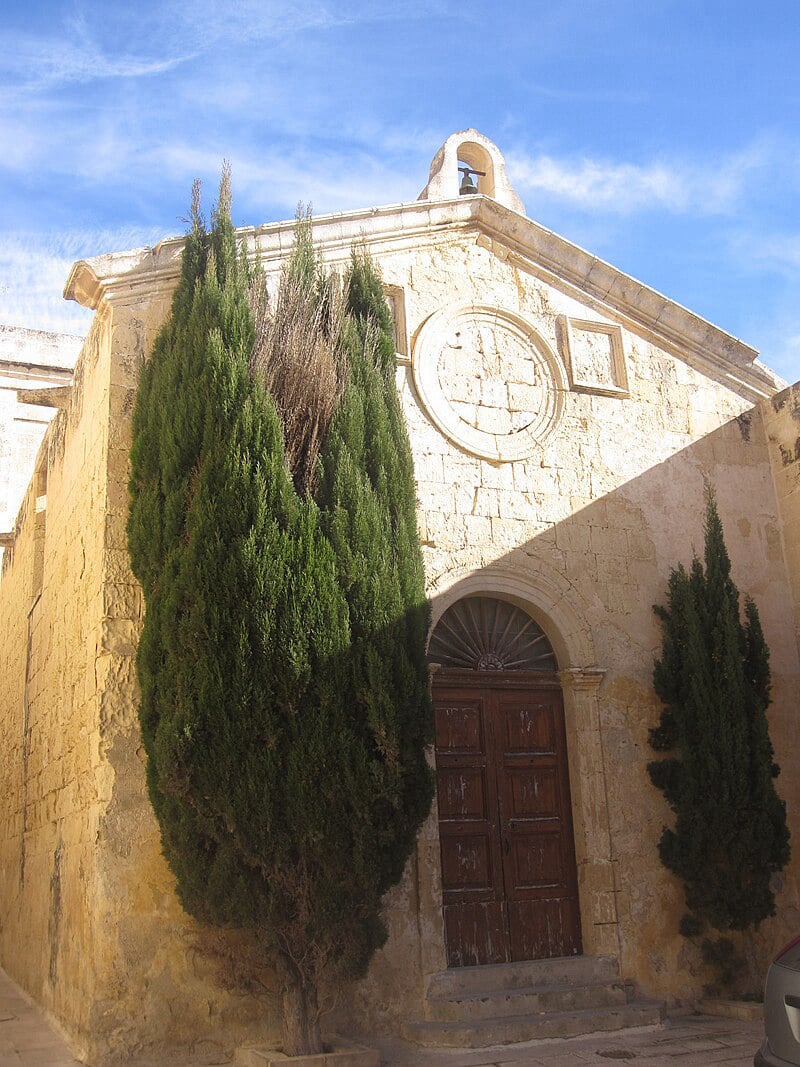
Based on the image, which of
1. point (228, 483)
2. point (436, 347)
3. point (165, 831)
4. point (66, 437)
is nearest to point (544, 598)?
point (436, 347)

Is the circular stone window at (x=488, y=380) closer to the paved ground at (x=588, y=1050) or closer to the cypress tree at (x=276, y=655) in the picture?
the cypress tree at (x=276, y=655)

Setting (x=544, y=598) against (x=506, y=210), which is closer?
(x=544, y=598)

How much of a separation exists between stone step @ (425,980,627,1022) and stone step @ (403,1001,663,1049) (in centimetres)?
4

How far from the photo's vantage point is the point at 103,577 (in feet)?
20.3

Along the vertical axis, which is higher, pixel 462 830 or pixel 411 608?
pixel 411 608

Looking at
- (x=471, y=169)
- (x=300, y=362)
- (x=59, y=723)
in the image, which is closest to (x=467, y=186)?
(x=471, y=169)

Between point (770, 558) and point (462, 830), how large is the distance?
3474 millimetres

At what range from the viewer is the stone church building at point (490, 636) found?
5.88m

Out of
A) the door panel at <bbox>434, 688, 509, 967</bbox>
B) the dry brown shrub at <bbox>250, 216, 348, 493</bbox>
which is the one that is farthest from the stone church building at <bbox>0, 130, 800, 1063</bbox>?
the dry brown shrub at <bbox>250, 216, 348, 493</bbox>

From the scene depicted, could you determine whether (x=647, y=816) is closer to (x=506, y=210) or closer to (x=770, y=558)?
(x=770, y=558)

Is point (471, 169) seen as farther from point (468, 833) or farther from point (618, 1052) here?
point (618, 1052)

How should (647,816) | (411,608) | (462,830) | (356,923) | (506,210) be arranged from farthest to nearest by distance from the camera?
1. (506,210)
2. (647,816)
3. (462,830)
4. (411,608)
5. (356,923)

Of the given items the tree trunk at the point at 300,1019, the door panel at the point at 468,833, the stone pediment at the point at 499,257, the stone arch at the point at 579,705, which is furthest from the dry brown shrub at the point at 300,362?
the tree trunk at the point at 300,1019

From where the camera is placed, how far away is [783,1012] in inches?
150
